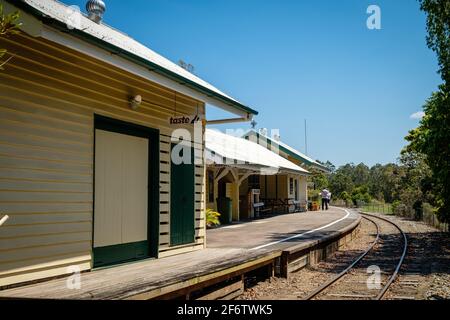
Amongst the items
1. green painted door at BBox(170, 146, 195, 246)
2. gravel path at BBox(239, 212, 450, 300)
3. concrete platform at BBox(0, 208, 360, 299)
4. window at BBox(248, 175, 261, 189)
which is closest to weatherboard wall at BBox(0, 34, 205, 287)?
concrete platform at BBox(0, 208, 360, 299)

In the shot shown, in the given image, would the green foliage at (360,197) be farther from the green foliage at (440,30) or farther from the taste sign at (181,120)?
the taste sign at (181,120)


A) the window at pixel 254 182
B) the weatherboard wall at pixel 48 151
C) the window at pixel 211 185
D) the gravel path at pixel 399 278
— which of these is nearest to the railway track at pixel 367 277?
the gravel path at pixel 399 278

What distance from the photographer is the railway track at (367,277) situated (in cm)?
816

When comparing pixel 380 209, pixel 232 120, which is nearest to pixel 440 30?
pixel 232 120

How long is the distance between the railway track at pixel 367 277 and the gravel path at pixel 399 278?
20cm

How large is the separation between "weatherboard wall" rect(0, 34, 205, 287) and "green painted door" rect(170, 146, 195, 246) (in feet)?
6.61

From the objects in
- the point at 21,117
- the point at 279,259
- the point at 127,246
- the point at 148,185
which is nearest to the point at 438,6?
the point at 279,259

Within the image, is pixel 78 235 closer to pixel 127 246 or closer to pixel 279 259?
pixel 127 246

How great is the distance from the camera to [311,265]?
11438 mm

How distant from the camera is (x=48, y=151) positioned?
581 centimetres

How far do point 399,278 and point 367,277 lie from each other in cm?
70

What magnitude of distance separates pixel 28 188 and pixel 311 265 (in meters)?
7.88

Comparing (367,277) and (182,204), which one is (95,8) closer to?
(182,204)
